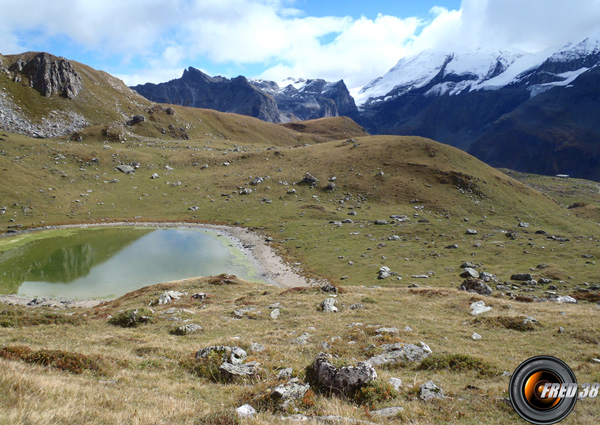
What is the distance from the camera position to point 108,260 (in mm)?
50375

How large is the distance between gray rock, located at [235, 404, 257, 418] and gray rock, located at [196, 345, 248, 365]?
4.38 metres

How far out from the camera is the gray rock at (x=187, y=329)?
19766 mm

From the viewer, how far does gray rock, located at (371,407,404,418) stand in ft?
30.8

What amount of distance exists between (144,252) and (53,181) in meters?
46.7

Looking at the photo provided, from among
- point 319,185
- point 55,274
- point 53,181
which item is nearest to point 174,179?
point 53,181

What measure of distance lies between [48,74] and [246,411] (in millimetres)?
176383

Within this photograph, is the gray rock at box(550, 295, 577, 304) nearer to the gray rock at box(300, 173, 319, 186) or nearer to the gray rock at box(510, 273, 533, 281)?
the gray rock at box(510, 273, 533, 281)

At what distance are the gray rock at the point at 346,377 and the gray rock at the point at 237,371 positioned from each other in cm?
285

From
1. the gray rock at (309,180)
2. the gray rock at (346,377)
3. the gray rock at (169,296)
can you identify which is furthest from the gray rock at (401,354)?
the gray rock at (309,180)

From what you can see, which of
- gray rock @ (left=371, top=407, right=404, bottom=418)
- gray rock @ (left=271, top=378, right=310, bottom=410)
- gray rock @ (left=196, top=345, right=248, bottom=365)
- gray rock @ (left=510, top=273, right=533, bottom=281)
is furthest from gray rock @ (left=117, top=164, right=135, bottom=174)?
gray rock @ (left=371, top=407, right=404, bottom=418)

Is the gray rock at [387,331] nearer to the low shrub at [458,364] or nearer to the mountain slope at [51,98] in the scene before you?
the low shrub at [458,364]

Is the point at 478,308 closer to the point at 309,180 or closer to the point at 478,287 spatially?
the point at 478,287

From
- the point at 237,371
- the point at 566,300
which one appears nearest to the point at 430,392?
the point at 237,371

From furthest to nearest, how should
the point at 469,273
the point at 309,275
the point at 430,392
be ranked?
the point at 309,275 < the point at 469,273 < the point at 430,392
